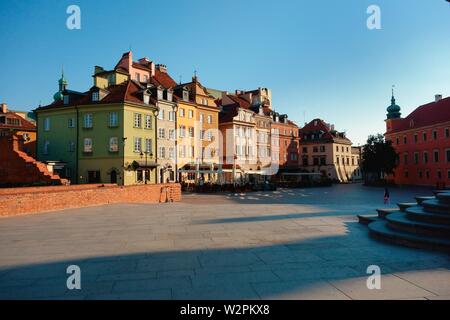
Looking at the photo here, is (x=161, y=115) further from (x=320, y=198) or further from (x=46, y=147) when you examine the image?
(x=320, y=198)

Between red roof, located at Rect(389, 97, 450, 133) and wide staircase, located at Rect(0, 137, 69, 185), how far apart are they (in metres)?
59.1

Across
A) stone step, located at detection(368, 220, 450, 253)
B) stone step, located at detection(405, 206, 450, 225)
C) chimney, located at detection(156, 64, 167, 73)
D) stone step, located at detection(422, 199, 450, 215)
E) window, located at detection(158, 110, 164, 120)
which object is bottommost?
stone step, located at detection(368, 220, 450, 253)

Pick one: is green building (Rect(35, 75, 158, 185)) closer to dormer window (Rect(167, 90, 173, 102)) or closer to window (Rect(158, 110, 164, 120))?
window (Rect(158, 110, 164, 120))

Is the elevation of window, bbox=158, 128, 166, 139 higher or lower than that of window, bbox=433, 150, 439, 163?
higher

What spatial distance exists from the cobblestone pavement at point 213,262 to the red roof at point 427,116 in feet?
187

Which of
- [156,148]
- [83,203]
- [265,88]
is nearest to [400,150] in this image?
[265,88]

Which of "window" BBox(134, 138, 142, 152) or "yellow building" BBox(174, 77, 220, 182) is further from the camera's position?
"yellow building" BBox(174, 77, 220, 182)

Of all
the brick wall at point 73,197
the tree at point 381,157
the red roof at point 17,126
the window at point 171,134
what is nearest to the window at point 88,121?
the window at point 171,134

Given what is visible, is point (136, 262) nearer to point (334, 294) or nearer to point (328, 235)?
point (334, 294)

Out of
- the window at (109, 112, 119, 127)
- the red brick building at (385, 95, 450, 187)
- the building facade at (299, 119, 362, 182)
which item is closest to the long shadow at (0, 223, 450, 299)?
the window at (109, 112, 119, 127)

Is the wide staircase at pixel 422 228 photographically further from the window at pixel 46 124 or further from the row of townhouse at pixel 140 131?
the window at pixel 46 124

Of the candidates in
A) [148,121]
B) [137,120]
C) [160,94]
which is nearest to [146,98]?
[160,94]

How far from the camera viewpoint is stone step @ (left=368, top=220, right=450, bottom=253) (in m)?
7.25

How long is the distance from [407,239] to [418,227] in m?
0.58
